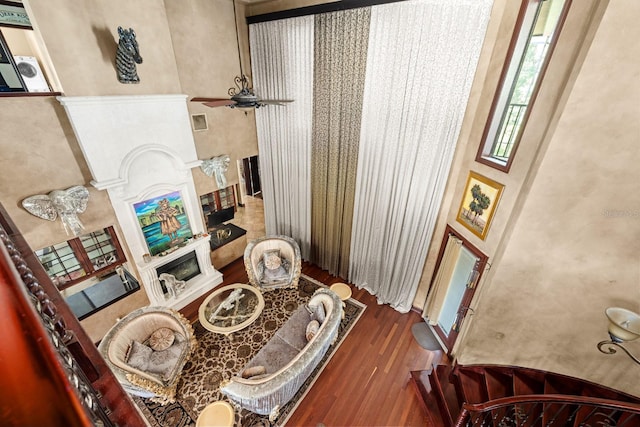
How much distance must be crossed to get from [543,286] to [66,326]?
364cm

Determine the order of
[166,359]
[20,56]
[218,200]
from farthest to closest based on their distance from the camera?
1. [218,200]
2. [166,359]
3. [20,56]

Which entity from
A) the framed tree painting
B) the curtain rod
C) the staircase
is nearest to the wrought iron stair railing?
the staircase

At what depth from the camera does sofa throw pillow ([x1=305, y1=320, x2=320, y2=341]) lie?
11.8 feet

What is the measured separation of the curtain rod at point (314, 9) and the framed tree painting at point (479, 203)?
2.33 m

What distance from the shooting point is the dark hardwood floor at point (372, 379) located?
3.22 m

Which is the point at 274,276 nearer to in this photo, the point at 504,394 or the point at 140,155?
the point at 140,155

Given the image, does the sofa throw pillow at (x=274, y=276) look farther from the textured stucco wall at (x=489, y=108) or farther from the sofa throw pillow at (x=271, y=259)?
the textured stucco wall at (x=489, y=108)

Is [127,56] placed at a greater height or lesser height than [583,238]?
greater

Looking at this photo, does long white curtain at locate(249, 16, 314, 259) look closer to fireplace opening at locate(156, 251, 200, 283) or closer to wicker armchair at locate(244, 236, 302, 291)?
wicker armchair at locate(244, 236, 302, 291)

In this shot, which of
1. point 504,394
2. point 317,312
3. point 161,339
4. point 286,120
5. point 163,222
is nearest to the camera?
point 504,394

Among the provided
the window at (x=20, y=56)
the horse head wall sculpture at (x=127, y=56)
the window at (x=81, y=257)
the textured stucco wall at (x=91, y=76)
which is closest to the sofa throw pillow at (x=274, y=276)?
the textured stucco wall at (x=91, y=76)

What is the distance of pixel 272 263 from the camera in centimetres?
484

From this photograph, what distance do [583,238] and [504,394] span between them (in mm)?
1926

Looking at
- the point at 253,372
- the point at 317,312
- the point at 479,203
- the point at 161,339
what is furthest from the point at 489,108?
the point at 161,339
